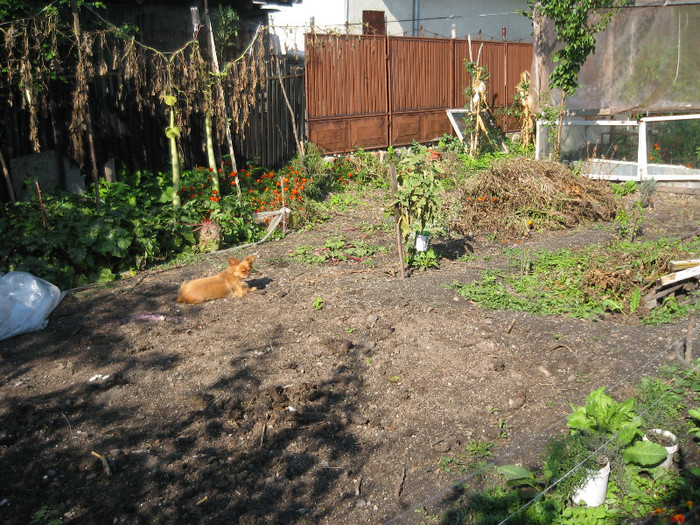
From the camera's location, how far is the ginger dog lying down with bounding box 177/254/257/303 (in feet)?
22.2

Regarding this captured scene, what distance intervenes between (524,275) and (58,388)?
16.3ft

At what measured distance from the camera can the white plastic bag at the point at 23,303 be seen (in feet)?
20.3

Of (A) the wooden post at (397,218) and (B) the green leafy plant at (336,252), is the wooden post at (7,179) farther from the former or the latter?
(A) the wooden post at (397,218)

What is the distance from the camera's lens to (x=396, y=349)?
18.9 ft

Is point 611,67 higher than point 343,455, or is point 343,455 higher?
point 611,67

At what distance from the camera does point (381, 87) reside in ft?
46.5

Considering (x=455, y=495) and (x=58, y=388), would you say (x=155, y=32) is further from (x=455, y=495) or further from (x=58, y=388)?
(x=455, y=495)

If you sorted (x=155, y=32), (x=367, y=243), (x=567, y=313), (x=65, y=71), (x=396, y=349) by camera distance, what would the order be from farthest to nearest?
(x=155, y=32), (x=65, y=71), (x=367, y=243), (x=567, y=313), (x=396, y=349)

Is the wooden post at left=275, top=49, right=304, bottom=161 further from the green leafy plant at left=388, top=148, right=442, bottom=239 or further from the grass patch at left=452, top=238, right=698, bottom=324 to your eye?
the grass patch at left=452, top=238, right=698, bottom=324

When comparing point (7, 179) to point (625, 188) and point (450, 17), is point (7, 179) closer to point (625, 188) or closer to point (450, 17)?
point (625, 188)

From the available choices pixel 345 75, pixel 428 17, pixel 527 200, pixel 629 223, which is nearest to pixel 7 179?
pixel 345 75

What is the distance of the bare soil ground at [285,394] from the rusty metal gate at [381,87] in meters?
6.50

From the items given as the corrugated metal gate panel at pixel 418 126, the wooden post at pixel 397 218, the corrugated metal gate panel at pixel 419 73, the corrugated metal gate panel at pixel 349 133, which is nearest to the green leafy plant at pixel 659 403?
the wooden post at pixel 397 218

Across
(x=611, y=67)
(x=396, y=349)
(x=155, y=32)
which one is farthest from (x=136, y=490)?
(x=611, y=67)
